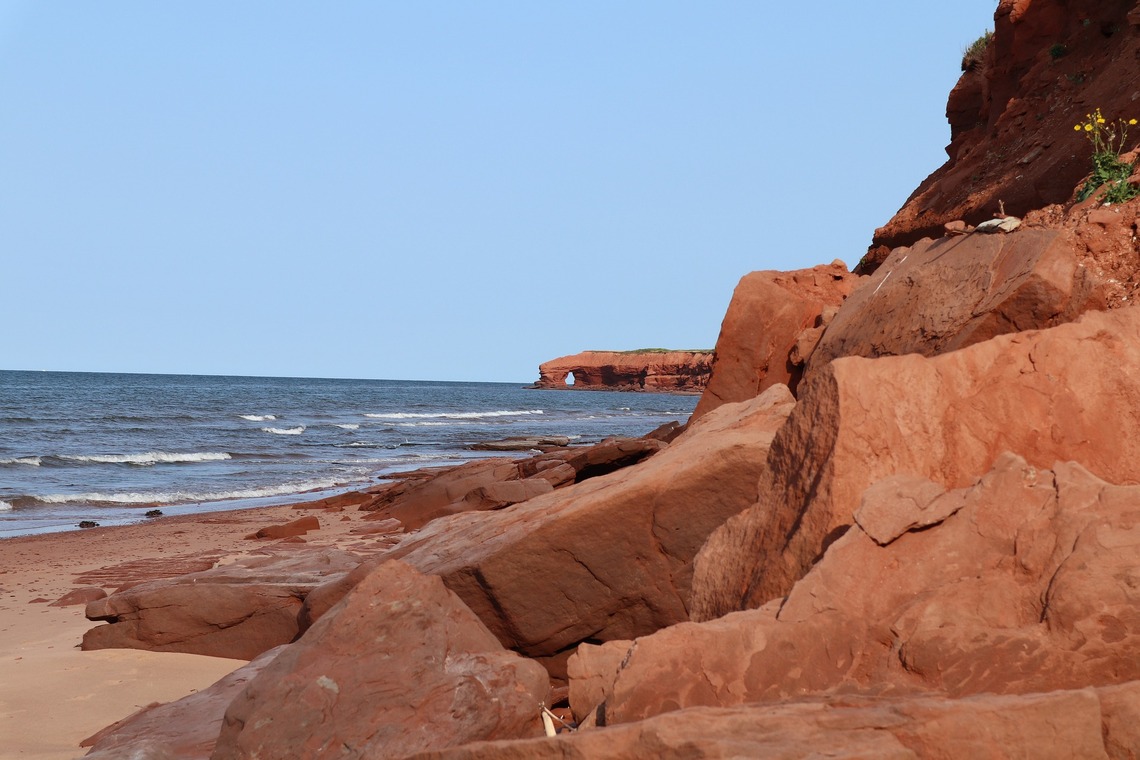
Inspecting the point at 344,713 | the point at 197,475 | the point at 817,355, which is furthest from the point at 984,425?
the point at 197,475

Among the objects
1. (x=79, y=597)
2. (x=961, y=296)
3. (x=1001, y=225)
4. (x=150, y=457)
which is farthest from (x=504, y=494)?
(x=150, y=457)

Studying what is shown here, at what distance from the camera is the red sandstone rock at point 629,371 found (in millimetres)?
111438

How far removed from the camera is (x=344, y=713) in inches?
166

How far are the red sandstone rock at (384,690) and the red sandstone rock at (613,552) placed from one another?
1.01 m

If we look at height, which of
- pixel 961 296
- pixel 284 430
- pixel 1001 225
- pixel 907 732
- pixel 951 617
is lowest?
pixel 284 430

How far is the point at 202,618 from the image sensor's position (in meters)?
Answer: 7.47

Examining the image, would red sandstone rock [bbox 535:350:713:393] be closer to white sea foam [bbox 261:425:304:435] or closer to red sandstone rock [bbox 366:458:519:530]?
white sea foam [bbox 261:425:304:435]

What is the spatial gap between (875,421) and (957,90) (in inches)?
762

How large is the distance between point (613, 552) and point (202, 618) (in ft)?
11.9

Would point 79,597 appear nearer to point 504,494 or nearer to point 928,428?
point 504,494

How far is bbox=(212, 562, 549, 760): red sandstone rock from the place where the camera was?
4.12m

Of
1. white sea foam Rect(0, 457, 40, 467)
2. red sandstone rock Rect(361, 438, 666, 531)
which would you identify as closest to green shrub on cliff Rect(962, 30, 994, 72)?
red sandstone rock Rect(361, 438, 666, 531)

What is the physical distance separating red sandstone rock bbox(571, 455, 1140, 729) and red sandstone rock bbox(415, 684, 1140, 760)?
328 millimetres

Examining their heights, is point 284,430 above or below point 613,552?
below
